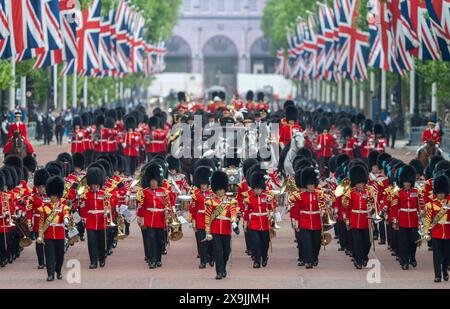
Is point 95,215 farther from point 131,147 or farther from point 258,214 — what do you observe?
point 131,147

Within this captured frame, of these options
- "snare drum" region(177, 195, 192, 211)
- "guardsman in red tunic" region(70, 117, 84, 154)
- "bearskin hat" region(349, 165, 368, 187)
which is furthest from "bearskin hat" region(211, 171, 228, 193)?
"guardsman in red tunic" region(70, 117, 84, 154)

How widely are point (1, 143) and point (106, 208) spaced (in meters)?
31.0

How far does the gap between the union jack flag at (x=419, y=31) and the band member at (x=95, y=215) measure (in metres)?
18.9

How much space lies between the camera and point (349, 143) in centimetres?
3900

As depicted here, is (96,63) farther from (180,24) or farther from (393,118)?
(180,24)

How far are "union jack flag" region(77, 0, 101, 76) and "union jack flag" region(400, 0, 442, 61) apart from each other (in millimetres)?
20440

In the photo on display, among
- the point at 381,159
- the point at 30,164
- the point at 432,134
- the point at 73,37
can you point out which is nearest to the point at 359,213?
the point at 381,159

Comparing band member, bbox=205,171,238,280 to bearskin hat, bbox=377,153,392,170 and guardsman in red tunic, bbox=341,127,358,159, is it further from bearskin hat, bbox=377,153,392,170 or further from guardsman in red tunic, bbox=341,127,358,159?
guardsman in red tunic, bbox=341,127,358,159

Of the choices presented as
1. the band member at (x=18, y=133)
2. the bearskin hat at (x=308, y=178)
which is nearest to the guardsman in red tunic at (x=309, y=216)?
the bearskin hat at (x=308, y=178)

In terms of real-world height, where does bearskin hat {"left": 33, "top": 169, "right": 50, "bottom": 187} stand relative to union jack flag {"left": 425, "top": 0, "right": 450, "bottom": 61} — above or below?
below

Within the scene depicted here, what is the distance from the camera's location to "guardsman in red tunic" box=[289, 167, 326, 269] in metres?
22.9

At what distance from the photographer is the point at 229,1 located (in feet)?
552

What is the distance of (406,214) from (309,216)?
1.40 metres
